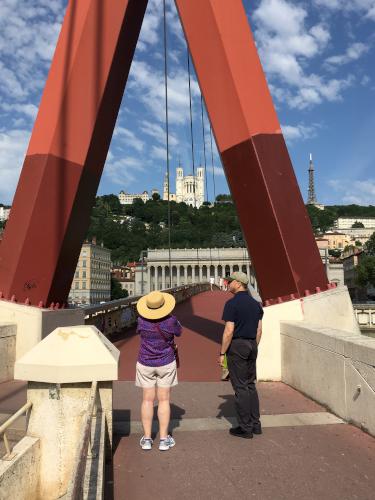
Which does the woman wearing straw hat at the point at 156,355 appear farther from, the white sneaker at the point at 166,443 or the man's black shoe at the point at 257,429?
the man's black shoe at the point at 257,429

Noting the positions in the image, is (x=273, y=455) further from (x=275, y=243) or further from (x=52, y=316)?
(x=52, y=316)

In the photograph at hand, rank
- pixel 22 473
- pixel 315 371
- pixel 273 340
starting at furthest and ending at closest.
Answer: pixel 273 340, pixel 315 371, pixel 22 473

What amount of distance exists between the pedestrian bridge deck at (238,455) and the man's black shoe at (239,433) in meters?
0.07

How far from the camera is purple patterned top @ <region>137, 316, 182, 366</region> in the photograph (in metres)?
4.11

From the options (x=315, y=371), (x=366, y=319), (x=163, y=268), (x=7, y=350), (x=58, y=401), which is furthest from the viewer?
(x=163, y=268)

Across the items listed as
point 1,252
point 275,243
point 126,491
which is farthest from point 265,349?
point 1,252

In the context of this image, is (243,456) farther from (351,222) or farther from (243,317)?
(351,222)

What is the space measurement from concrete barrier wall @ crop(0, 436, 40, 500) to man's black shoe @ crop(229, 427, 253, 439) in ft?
5.93

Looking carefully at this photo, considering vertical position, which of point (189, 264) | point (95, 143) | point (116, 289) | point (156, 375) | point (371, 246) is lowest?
point (116, 289)

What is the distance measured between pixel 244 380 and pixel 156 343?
100 centimetres

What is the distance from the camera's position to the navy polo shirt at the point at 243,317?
4.51 metres

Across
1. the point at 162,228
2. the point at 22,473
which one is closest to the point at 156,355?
the point at 22,473

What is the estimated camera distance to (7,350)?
21.5 ft

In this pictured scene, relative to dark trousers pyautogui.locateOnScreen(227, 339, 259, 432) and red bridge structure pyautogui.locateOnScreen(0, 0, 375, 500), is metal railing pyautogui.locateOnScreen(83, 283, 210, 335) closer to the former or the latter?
red bridge structure pyautogui.locateOnScreen(0, 0, 375, 500)
